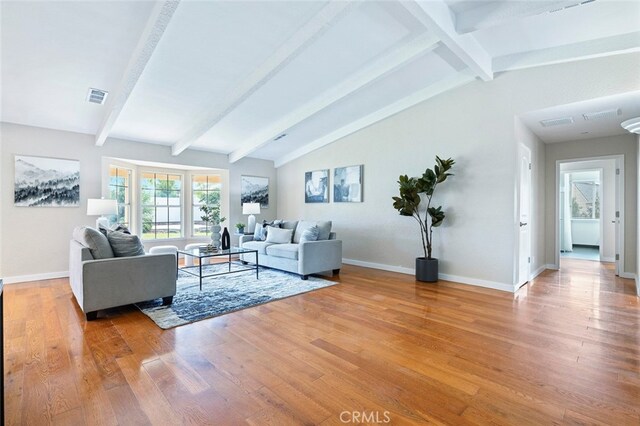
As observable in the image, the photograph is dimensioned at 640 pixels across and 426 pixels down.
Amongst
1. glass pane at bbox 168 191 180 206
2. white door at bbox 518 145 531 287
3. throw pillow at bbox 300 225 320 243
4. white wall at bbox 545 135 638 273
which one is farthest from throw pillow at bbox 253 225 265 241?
white wall at bbox 545 135 638 273

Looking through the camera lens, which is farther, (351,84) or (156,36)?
(351,84)

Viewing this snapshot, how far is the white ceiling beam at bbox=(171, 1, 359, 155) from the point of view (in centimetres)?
→ 291

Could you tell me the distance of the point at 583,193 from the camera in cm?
873

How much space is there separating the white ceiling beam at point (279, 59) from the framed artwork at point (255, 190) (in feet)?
7.87

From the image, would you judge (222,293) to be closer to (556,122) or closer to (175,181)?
(175,181)

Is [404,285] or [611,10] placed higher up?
[611,10]

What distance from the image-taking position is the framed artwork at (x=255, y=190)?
7497 millimetres

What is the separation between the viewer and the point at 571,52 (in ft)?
11.8

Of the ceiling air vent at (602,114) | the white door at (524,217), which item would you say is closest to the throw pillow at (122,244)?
the white door at (524,217)

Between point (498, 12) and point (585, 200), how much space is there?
8271mm

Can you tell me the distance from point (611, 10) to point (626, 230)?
3745mm

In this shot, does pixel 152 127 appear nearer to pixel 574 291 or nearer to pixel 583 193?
pixel 574 291

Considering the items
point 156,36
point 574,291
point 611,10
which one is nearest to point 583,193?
point 574,291

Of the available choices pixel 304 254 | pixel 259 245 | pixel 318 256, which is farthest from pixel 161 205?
pixel 318 256
